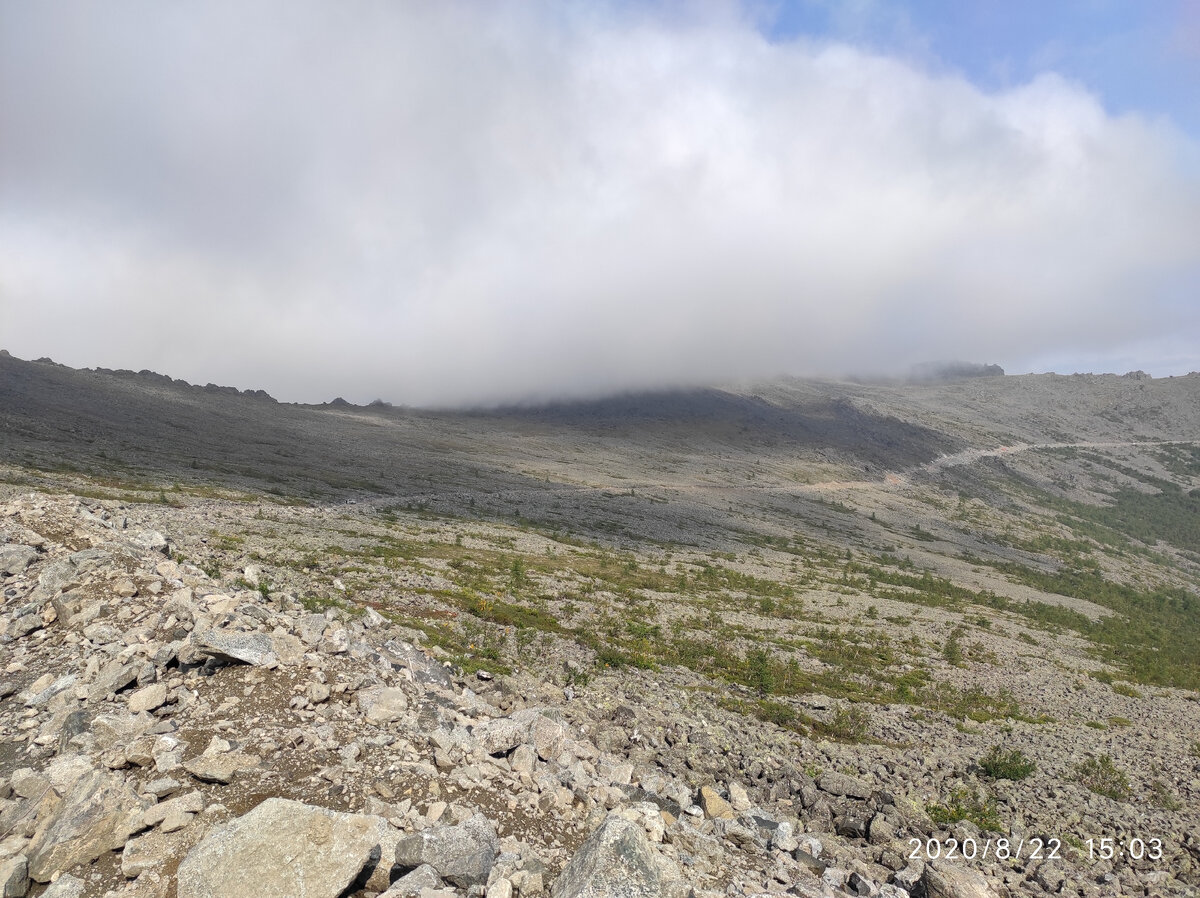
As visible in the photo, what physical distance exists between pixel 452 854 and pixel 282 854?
1979 millimetres

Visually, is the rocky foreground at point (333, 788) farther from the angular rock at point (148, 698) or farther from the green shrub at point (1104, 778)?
the green shrub at point (1104, 778)

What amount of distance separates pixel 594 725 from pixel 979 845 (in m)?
10.1

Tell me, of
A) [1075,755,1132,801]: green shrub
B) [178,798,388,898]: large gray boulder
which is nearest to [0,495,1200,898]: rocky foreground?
[178,798,388,898]: large gray boulder

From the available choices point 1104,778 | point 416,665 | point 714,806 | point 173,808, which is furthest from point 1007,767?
point 173,808

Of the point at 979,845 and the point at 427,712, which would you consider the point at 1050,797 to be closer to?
the point at 979,845

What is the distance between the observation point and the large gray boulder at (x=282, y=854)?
6.35m

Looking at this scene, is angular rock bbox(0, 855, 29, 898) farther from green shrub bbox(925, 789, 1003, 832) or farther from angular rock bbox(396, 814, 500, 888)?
green shrub bbox(925, 789, 1003, 832)

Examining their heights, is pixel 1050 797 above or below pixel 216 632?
below

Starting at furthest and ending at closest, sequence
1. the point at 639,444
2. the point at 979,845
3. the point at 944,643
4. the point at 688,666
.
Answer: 1. the point at 639,444
2. the point at 944,643
3. the point at 688,666
4. the point at 979,845

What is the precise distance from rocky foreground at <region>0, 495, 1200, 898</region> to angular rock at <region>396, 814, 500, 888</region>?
21 mm

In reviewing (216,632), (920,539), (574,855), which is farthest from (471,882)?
(920,539)

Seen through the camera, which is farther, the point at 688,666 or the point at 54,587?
the point at 688,666

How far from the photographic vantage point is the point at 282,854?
6652 millimetres

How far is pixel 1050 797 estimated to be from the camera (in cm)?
1689
